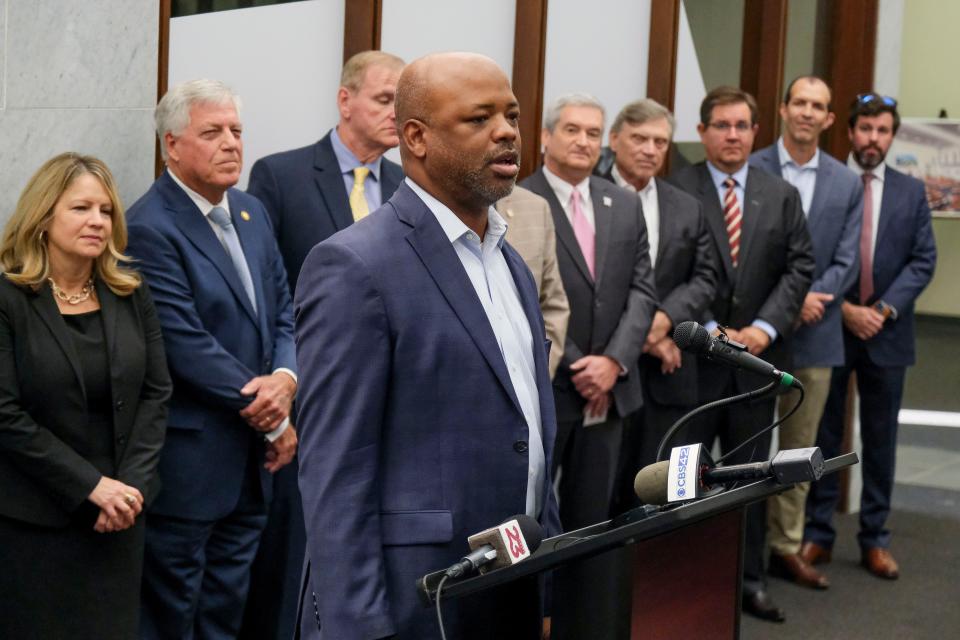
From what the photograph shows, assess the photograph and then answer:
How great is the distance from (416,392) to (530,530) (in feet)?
1.27

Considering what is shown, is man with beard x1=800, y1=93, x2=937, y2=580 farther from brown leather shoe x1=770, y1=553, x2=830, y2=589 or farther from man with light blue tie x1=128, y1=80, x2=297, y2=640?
man with light blue tie x1=128, y1=80, x2=297, y2=640

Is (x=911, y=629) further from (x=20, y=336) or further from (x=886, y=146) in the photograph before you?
(x=20, y=336)

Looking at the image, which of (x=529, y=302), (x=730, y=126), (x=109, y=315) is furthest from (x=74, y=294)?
(x=730, y=126)

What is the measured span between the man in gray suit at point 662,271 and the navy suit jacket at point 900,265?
3.30 feet

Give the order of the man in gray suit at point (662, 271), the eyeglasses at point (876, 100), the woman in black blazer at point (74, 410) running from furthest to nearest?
the eyeglasses at point (876, 100), the man in gray suit at point (662, 271), the woman in black blazer at point (74, 410)

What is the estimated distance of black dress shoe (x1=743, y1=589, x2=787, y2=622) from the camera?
5.16m

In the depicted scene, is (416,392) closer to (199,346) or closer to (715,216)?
(199,346)

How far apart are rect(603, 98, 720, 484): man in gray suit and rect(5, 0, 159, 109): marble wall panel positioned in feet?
6.32

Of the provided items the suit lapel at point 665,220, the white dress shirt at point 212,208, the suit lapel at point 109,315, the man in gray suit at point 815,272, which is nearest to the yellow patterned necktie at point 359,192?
the white dress shirt at point 212,208

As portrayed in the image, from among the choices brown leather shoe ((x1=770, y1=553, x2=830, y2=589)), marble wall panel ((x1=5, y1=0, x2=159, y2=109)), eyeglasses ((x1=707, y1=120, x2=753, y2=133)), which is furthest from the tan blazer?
brown leather shoe ((x1=770, y1=553, x2=830, y2=589))

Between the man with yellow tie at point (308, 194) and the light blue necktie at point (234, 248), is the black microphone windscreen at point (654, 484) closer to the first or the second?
the light blue necktie at point (234, 248)

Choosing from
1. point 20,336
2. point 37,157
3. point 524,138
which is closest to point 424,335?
point 20,336

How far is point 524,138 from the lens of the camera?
18.5 feet

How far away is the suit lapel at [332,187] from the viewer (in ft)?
14.3
